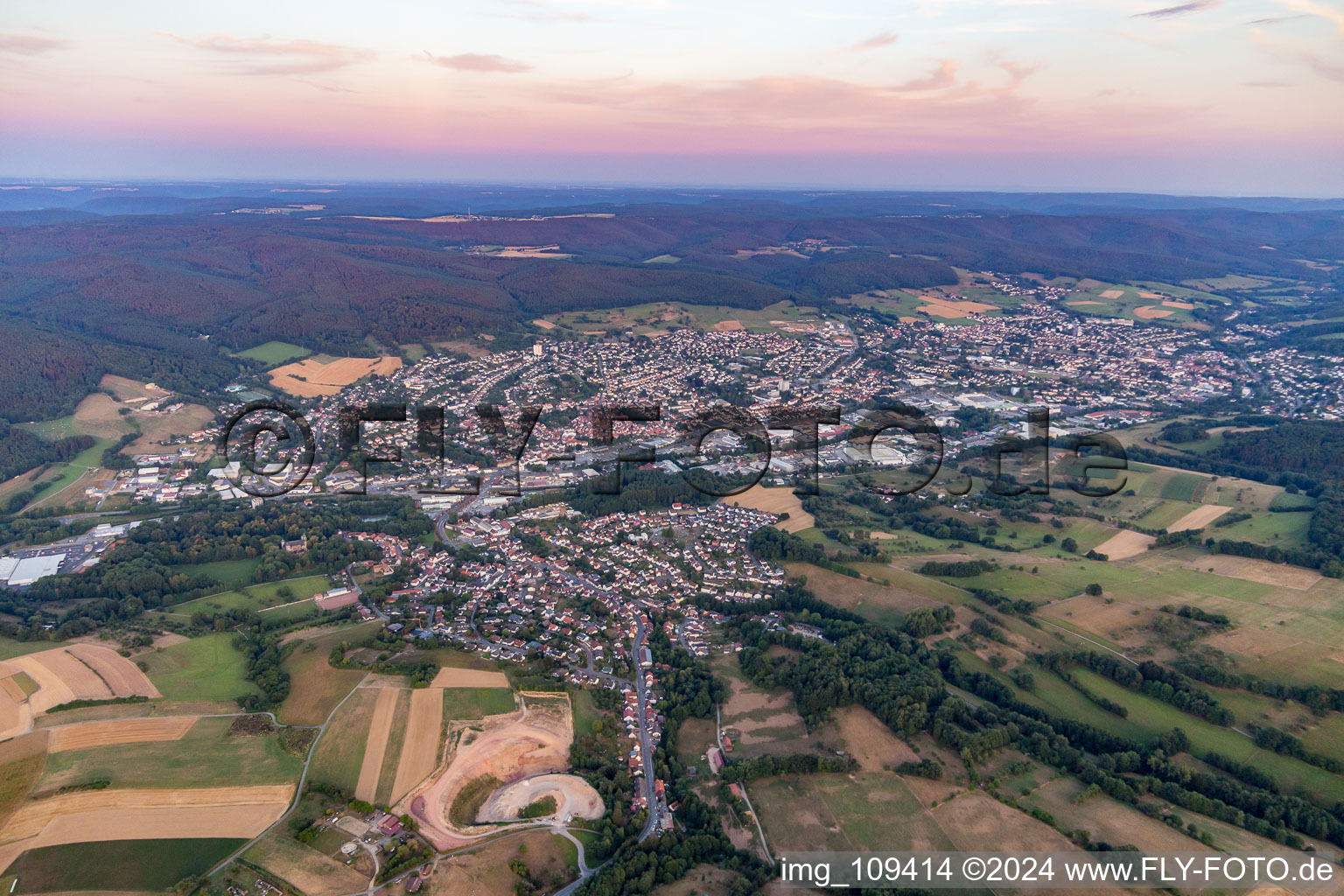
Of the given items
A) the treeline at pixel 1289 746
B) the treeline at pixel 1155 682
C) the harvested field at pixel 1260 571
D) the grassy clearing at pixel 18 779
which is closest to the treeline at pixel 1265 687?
the treeline at pixel 1155 682

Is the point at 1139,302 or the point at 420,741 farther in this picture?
the point at 1139,302

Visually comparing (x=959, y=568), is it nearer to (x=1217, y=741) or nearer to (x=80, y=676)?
(x=1217, y=741)

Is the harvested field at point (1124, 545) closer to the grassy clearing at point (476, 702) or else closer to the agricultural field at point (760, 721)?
the agricultural field at point (760, 721)

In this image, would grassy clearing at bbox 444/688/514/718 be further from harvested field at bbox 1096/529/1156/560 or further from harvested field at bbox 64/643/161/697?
harvested field at bbox 1096/529/1156/560

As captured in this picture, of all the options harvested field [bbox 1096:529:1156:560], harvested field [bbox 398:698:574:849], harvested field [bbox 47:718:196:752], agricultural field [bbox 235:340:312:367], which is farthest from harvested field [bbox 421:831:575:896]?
agricultural field [bbox 235:340:312:367]

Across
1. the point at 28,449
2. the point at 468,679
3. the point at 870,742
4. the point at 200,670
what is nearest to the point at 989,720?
the point at 870,742

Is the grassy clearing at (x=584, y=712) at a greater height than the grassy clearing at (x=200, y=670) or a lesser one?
lesser
